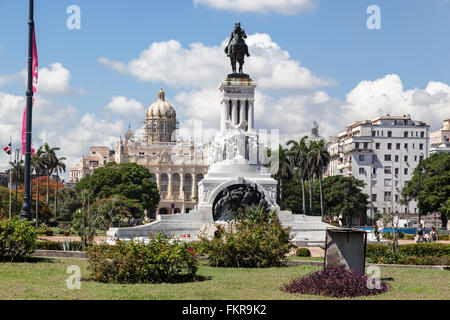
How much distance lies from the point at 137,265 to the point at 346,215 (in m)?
80.8

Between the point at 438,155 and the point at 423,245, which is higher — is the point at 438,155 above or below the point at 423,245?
above

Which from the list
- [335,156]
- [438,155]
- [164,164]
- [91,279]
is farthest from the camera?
[164,164]

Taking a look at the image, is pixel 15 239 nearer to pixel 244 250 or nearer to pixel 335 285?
pixel 244 250

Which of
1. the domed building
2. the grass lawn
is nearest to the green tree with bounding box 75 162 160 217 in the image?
the grass lawn

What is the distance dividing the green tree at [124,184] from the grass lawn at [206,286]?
7012 cm

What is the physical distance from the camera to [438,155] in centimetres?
8162

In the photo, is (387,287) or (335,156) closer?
(387,287)

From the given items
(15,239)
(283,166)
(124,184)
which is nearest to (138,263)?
(15,239)

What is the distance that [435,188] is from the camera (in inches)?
2844

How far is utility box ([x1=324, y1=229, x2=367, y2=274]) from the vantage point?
55.9 ft

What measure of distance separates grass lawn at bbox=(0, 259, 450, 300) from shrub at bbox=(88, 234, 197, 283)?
1.84 feet

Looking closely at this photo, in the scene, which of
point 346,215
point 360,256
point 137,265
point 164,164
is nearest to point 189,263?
point 137,265
